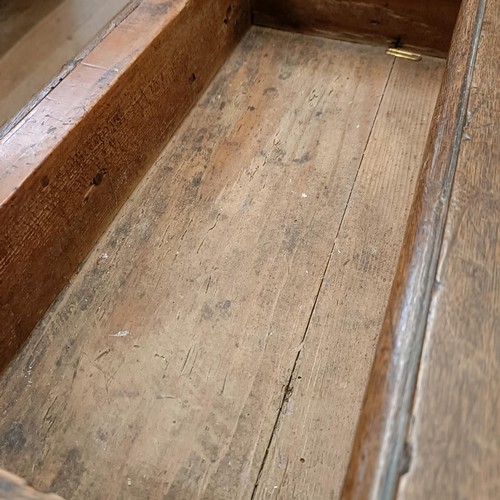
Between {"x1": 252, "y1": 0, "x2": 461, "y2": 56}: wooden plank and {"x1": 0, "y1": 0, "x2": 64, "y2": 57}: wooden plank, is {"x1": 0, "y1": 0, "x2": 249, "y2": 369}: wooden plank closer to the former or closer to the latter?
{"x1": 252, "y1": 0, "x2": 461, "y2": 56}: wooden plank

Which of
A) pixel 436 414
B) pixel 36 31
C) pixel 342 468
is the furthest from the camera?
pixel 36 31

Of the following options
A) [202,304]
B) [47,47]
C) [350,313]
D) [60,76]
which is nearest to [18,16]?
[47,47]

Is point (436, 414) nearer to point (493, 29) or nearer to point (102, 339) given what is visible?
point (102, 339)

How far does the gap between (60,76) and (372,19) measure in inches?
27.7

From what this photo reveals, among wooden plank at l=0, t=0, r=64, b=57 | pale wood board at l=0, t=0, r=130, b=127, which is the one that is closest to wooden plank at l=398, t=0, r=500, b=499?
pale wood board at l=0, t=0, r=130, b=127

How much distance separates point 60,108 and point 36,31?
75cm

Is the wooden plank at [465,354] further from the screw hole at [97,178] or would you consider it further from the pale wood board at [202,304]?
the screw hole at [97,178]

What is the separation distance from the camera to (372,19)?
1.38m

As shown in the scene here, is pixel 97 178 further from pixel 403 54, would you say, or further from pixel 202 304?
pixel 403 54

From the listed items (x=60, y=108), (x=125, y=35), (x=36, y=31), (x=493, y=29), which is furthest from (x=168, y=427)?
(x=36, y=31)

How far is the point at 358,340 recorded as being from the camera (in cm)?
95

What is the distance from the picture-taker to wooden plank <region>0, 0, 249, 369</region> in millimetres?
859

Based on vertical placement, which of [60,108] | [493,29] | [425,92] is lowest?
[425,92]

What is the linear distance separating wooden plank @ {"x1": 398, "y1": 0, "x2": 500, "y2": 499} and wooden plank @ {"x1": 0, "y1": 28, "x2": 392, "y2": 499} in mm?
330
